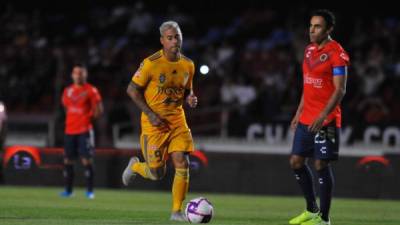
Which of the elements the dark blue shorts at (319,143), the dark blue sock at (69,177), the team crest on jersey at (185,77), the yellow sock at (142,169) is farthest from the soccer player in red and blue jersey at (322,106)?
the dark blue sock at (69,177)

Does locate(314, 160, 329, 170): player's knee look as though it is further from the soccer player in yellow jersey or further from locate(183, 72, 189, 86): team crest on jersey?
locate(183, 72, 189, 86): team crest on jersey

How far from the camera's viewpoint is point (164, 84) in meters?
11.8

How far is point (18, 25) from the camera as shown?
→ 28469 mm

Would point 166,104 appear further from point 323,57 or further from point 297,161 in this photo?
point 323,57

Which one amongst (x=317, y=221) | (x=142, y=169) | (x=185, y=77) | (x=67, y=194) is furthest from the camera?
(x=67, y=194)

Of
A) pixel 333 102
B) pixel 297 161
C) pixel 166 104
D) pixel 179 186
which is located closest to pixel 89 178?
pixel 166 104

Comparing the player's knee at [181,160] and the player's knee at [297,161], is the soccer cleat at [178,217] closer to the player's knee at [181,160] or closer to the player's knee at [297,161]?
the player's knee at [181,160]

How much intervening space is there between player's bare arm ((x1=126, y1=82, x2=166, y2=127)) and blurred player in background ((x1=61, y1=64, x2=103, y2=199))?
20.3 feet

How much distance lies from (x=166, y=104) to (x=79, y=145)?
6327 millimetres

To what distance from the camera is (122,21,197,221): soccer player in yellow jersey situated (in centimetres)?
1160

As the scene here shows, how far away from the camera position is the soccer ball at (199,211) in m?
11.0

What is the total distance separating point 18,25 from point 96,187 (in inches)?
356

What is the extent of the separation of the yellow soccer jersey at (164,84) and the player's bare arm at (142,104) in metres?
0.07

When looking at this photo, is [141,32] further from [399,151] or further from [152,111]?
[152,111]
